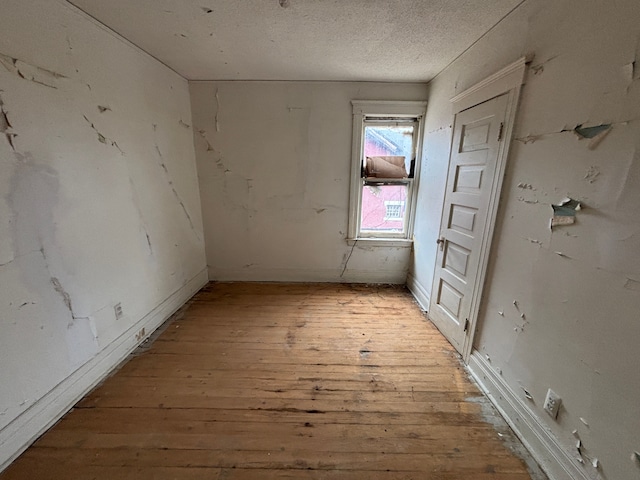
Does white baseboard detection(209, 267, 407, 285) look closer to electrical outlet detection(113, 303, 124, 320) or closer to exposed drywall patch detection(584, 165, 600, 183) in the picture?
electrical outlet detection(113, 303, 124, 320)

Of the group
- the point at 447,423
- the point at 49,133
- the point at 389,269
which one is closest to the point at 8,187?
the point at 49,133

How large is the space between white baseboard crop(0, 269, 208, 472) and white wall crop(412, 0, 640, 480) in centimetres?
267

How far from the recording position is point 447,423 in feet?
4.91

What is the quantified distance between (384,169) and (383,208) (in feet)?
1.58

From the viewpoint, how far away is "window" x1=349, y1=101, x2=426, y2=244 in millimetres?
2875

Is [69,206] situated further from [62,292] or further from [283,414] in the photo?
[283,414]

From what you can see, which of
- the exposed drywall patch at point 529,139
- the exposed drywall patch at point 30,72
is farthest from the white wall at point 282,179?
the exposed drywall patch at point 529,139

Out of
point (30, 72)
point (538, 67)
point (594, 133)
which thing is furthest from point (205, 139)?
point (594, 133)

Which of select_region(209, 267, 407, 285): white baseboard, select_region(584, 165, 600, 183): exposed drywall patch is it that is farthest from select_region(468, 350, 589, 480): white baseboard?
select_region(209, 267, 407, 285): white baseboard

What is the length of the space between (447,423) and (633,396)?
34.1 inches

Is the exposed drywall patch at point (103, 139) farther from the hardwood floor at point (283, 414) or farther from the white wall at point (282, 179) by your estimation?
the hardwood floor at point (283, 414)

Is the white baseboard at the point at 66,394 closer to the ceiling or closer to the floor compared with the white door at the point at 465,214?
closer to the floor

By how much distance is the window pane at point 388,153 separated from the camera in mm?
3006

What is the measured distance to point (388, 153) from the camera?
3.05 meters
